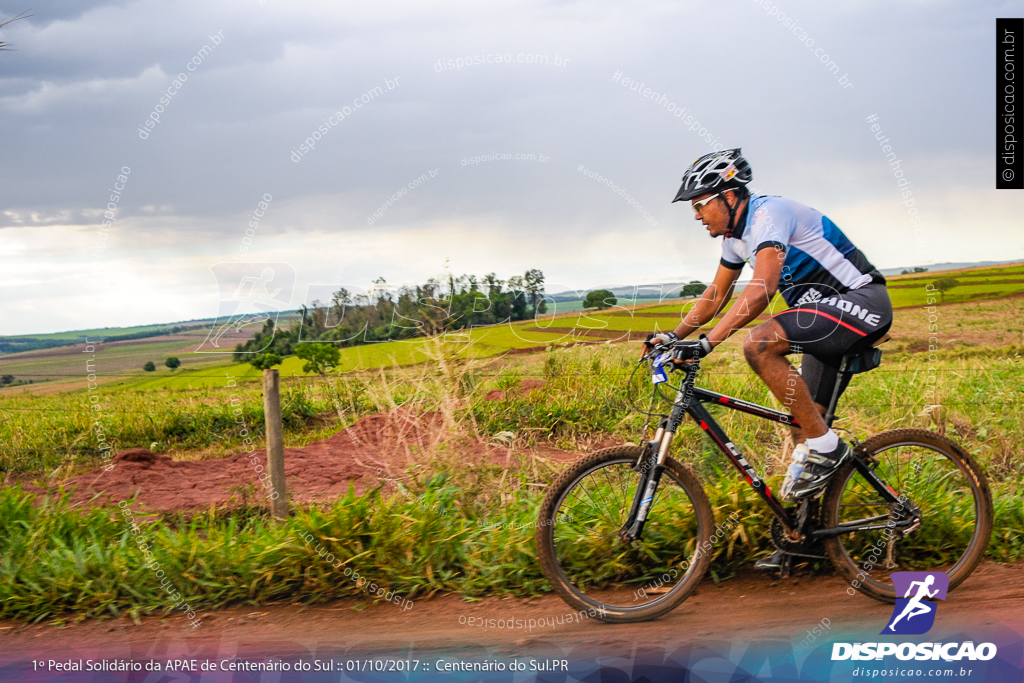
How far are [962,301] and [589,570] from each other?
16.5m

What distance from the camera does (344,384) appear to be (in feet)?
27.6

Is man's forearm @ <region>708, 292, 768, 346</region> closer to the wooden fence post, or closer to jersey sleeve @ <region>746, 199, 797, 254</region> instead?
jersey sleeve @ <region>746, 199, 797, 254</region>

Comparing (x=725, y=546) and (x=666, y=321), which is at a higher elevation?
(x=666, y=321)

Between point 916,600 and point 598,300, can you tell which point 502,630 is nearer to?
point 916,600

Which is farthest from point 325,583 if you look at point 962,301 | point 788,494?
point 962,301

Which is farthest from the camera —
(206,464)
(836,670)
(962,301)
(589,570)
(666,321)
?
(962,301)

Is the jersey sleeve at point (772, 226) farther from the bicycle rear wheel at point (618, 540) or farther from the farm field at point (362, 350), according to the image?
the farm field at point (362, 350)

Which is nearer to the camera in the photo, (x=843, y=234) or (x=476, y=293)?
(x=843, y=234)

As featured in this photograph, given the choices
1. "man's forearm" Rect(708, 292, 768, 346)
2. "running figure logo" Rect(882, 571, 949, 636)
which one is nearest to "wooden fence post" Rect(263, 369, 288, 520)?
"man's forearm" Rect(708, 292, 768, 346)

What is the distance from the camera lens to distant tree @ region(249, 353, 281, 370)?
620 cm

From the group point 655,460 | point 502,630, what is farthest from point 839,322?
point 502,630

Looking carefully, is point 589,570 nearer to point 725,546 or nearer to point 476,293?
point 725,546

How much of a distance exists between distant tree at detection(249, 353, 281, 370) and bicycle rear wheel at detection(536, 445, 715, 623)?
12.1 feet

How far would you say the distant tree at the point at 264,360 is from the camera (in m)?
6.20
